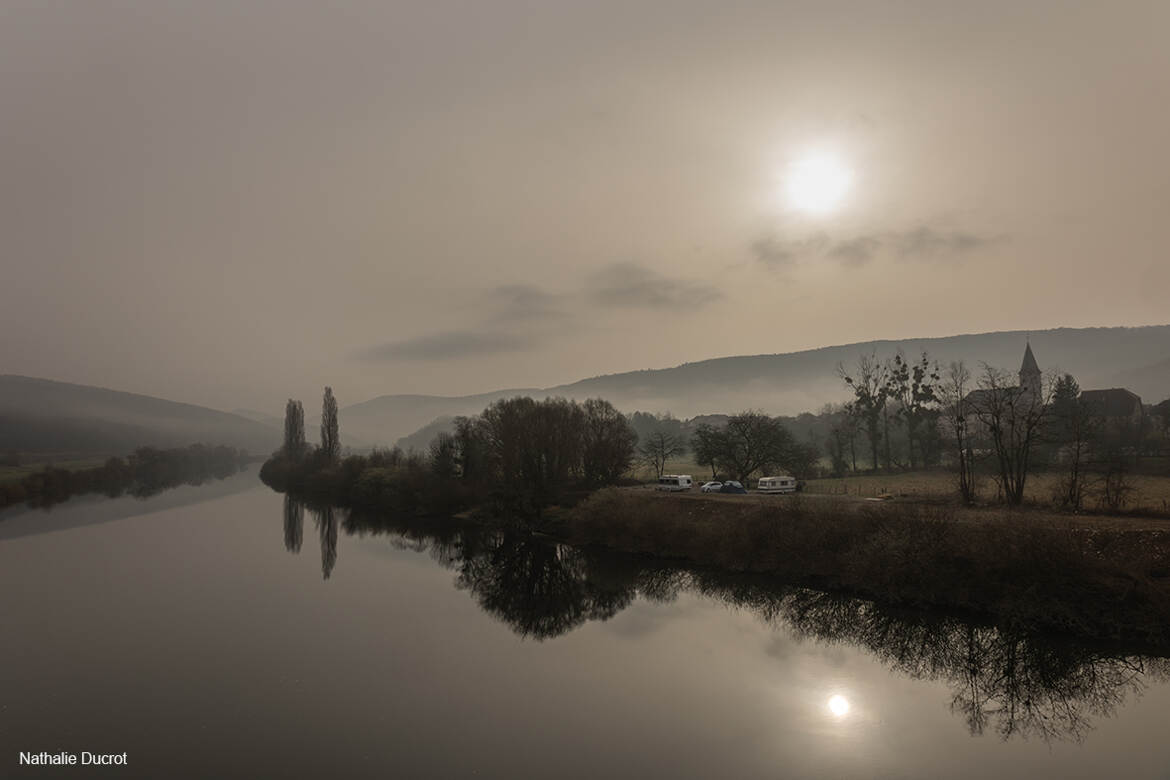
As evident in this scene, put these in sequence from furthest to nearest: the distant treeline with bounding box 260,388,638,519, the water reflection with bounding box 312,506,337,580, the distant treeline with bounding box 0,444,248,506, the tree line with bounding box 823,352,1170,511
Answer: the distant treeline with bounding box 0,444,248,506 → the distant treeline with bounding box 260,388,638,519 → the water reflection with bounding box 312,506,337,580 → the tree line with bounding box 823,352,1170,511

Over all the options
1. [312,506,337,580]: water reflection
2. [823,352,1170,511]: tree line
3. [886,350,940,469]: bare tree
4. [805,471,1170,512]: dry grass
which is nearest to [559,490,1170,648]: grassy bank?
[805,471,1170,512]: dry grass

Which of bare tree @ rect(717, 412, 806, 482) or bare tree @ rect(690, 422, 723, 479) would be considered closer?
bare tree @ rect(717, 412, 806, 482)

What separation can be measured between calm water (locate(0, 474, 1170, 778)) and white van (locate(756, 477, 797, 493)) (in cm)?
1661

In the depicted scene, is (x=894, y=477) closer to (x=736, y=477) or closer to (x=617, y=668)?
(x=736, y=477)

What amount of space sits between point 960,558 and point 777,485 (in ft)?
74.5

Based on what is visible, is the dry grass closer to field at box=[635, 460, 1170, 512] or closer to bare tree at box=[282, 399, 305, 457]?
field at box=[635, 460, 1170, 512]

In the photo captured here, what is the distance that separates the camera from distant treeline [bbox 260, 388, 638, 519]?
60344 mm

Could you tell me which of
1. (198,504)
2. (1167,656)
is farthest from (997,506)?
(198,504)

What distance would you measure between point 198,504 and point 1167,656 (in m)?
93.9

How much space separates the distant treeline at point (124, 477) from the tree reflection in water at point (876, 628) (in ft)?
207

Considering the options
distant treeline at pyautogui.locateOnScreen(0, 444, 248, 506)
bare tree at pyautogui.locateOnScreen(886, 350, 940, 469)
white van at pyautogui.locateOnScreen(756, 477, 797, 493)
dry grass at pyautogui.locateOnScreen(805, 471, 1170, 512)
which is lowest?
dry grass at pyautogui.locateOnScreen(805, 471, 1170, 512)

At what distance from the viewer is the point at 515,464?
6125 centimetres

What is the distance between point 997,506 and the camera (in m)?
36.9

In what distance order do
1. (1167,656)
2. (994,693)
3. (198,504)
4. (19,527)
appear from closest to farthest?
(994,693) → (1167,656) → (19,527) → (198,504)
